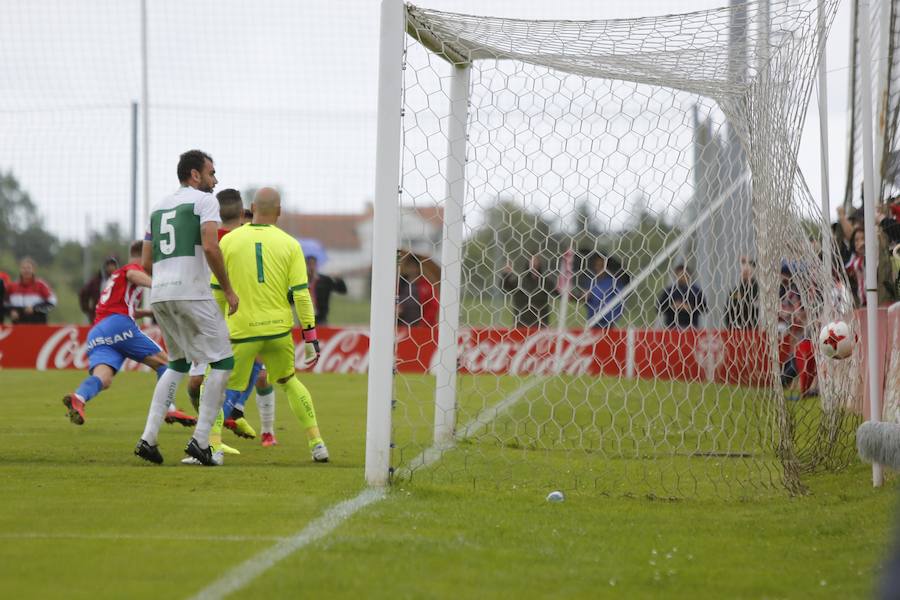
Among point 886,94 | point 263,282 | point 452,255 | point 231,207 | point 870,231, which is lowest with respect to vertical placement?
point 263,282

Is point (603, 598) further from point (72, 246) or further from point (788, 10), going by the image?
point (72, 246)

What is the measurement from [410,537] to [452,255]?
3722 millimetres

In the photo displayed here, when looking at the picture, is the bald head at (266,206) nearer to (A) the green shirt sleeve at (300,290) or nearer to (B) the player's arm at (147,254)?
(A) the green shirt sleeve at (300,290)

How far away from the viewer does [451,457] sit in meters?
7.54

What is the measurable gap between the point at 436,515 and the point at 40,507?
6.57 ft

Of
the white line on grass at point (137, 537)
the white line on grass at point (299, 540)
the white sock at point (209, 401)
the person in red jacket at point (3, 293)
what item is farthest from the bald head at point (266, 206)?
the person in red jacket at point (3, 293)

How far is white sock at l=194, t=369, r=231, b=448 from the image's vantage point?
7.03 m

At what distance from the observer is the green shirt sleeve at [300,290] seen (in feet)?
23.7

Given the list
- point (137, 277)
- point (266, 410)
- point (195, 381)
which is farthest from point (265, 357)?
point (137, 277)

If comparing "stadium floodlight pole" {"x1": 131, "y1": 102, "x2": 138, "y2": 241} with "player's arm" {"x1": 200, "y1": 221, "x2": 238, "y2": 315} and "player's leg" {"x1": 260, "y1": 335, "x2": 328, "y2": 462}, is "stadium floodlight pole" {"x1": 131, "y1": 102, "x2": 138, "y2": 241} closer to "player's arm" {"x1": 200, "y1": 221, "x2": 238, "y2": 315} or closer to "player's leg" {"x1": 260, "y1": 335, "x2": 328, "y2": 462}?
"player's leg" {"x1": 260, "y1": 335, "x2": 328, "y2": 462}

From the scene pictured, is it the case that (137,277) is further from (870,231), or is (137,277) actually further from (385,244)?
(870,231)

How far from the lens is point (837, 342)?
674cm

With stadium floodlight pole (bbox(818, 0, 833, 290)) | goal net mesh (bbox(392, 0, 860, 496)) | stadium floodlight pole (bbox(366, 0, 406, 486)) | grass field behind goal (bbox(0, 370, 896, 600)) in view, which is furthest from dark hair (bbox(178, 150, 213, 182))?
stadium floodlight pole (bbox(818, 0, 833, 290))

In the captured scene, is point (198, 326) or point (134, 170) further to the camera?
point (134, 170)
